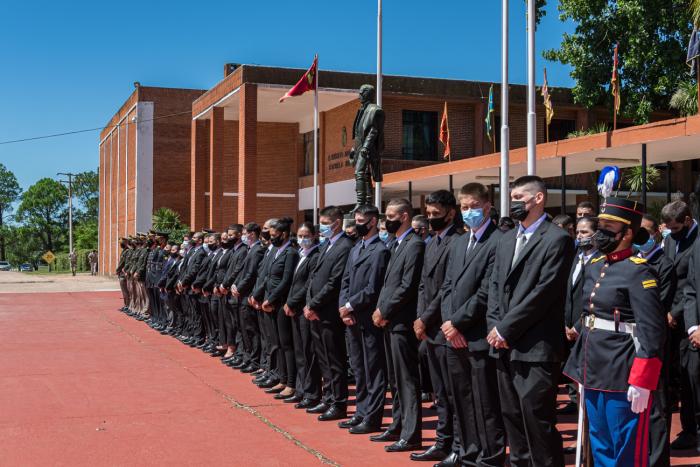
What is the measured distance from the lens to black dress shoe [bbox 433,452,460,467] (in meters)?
6.51

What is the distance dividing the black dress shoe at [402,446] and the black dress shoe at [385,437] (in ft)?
0.91

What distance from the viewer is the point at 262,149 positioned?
38.6 m

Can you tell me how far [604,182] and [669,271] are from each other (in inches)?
68.7

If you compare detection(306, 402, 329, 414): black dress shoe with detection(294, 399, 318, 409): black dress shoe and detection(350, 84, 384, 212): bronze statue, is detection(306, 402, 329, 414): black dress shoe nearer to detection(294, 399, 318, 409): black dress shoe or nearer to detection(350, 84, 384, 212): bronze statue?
detection(294, 399, 318, 409): black dress shoe

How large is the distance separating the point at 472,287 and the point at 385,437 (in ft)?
6.83

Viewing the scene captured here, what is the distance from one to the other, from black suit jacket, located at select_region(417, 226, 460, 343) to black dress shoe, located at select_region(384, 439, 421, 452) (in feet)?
3.44

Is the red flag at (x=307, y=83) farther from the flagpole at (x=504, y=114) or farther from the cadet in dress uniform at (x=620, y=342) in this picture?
the cadet in dress uniform at (x=620, y=342)

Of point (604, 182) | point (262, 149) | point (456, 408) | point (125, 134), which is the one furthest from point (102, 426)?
point (125, 134)

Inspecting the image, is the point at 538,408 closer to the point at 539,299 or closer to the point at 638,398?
the point at 539,299

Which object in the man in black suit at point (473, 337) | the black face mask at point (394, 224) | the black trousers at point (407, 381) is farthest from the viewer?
the black face mask at point (394, 224)

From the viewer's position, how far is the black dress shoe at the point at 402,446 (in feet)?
23.4

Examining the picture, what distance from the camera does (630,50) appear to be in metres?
29.5

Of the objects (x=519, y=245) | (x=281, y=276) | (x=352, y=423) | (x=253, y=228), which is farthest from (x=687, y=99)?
(x=519, y=245)

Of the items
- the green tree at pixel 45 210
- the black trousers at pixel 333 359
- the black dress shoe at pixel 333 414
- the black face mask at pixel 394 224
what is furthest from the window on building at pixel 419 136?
the green tree at pixel 45 210
